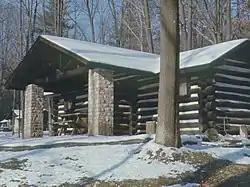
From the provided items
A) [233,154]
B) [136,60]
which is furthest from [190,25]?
[233,154]

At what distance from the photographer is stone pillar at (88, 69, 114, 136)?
17.5 m

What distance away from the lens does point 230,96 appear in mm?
18266

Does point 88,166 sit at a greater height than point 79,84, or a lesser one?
lesser

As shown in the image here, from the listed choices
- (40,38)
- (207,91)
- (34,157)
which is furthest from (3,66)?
(34,157)

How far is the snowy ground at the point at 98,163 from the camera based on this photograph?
29.8 feet

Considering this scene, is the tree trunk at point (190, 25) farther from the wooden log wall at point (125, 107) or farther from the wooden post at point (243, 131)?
the wooden post at point (243, 131)

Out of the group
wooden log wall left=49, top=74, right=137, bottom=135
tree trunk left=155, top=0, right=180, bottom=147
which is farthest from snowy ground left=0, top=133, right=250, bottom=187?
wooden log wall left=49, top=74, right=137, bottom=135

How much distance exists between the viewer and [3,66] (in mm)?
47156

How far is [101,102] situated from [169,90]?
7.45 m

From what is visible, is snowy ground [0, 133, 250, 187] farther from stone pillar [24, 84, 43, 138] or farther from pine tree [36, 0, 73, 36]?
pine tree [36, 0, 73, 36]

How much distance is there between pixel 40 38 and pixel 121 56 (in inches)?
147

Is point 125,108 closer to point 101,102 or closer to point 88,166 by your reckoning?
point 101,102

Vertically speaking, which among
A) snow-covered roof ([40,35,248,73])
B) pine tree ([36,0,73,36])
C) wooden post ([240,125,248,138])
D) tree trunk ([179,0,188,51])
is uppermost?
pine tree ([36,0,73,36])

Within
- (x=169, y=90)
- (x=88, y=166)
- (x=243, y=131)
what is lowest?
(x=88, y=166)
